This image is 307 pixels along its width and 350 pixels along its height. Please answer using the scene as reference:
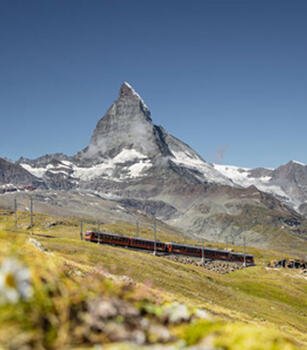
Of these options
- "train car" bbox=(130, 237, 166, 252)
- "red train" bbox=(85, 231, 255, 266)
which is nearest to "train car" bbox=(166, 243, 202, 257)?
"red train" bbox=(85, 231, 255, 266)

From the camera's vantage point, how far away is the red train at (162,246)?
399 ft

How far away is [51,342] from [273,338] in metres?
3.01

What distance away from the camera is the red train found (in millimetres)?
121688

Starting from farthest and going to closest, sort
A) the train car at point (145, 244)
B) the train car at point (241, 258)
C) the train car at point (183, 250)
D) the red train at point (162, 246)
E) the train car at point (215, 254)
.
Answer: the train car at point (241, 258), the train car at point (215, 254), the train car at point (183, 250), the train car at point (145, 244), the red train at point (162, 246)

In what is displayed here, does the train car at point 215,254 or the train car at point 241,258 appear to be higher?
the train car at point 215,254

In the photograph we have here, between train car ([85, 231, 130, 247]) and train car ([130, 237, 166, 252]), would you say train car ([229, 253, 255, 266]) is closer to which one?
train car ([130, 237, 166, 252])

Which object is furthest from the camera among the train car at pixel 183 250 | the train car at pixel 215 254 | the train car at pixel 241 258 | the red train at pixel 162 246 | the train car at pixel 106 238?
the train car at pixel 241 258

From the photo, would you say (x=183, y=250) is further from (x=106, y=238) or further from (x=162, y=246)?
(x=106, y=238)

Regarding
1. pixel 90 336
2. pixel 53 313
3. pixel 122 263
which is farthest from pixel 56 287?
pixel 122 263

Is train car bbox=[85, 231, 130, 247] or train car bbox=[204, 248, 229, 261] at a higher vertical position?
train car bbox=[85, 231, 130, 247]

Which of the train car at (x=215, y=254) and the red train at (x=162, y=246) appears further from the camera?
the train car at (x=215, y=254)

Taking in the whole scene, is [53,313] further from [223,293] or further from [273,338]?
[223,293]

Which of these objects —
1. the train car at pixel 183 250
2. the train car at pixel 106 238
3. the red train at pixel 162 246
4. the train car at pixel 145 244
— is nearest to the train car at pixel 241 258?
the red train at pixel 162 246

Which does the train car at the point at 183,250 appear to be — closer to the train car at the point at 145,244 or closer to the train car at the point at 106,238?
the train car at the point at 145,244
